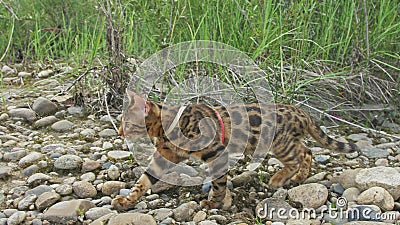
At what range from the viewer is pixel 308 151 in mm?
4016

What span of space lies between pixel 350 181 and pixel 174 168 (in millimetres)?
1266

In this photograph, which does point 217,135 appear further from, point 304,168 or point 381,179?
point 381,179

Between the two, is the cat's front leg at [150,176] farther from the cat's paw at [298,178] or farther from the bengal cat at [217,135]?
the cat's paw at [298,178]

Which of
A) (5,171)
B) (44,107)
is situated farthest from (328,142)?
(44,107)

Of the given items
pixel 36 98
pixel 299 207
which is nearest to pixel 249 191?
pixel 299 207

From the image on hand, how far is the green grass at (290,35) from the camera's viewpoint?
16.1 feet

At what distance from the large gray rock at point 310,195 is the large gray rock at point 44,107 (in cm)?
243

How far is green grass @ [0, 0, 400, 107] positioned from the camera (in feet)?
16.1

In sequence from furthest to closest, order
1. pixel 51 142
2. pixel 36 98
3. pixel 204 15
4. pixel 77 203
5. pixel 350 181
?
pixel 36 98 → pixel 204 15 → pixel 51 142 → pixel 350 181 → pixel 77 203

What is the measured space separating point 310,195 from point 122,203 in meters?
1.24

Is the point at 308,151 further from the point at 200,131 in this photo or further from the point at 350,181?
the point at 200,131

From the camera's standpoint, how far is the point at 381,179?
142 inches

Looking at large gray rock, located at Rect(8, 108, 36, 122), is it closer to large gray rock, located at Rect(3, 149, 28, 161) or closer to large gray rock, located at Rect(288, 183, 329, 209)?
large gray rock, located at Rect(3, 149, 28, 161)

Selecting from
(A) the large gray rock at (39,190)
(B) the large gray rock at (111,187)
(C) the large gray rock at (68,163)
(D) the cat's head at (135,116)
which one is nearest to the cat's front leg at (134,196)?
(B) the large gray rock at (111,187)
